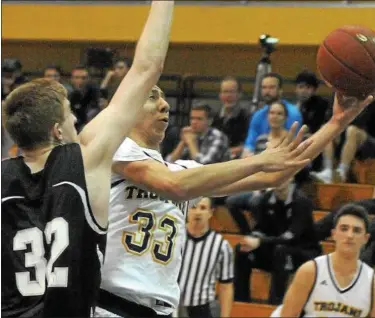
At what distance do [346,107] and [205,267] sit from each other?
3.44 m

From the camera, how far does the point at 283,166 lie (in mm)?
3111

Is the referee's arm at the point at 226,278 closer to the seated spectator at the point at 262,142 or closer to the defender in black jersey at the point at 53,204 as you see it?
the seated spectator at the point at 262,142

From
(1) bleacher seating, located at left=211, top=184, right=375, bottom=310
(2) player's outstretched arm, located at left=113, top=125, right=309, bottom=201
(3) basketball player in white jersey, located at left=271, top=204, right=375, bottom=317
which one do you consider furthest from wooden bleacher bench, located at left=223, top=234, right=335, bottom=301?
(2) player's outstretched arm, located at left=113, top=125, right=309, bottom=201

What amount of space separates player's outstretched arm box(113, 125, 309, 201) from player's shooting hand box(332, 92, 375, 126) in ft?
1.85

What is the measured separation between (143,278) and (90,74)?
738cm

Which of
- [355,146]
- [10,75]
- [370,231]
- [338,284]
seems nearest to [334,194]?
[355,146]

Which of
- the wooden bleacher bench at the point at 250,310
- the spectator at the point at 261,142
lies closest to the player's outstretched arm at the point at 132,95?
the wooden bleacher bench at the point at 250,310

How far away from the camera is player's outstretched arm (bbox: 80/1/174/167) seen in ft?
8.87

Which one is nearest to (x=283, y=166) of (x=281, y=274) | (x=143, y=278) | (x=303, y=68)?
(x=143, y=278)

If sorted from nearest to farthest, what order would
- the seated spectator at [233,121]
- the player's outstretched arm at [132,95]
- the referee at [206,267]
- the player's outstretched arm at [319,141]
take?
the player's outstretched arm at [132,95]
the player's outstretched arm at [319,141]
the referee at [206,267]
the seated spectator at [233,121]

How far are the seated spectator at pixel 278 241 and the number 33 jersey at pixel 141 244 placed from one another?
3491mm

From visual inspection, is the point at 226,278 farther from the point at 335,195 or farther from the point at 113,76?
the point at 113,76

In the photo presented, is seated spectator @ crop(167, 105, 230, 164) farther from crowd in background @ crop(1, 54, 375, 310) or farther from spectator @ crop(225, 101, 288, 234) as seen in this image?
spectator @ crop(225, 101, 288, 234)

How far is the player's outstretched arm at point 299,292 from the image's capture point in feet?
17.7
